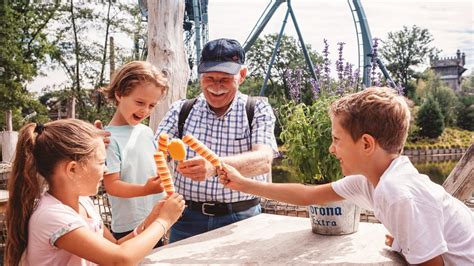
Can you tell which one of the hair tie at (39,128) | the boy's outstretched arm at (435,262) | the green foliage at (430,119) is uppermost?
the hair tie at (39,128)

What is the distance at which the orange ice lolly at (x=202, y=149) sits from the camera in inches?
62.6

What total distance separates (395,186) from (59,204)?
33.5 inches

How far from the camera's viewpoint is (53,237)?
1192 mm

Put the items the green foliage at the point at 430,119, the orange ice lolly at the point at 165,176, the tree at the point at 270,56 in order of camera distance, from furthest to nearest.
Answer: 1. the tree at the point at 270,56
2. the green foliage at the point at 430,119
3. the orange ice lolly at the point at 165,176

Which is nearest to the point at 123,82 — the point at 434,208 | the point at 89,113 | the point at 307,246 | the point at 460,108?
the point at 307,246

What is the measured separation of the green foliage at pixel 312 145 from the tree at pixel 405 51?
29315mm

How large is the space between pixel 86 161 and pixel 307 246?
0.78 m

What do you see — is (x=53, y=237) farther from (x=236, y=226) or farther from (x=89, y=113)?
(x=89, y=113)

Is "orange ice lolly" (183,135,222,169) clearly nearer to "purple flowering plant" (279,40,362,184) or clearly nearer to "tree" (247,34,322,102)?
"purple flowering plant" (279,40,362,184)

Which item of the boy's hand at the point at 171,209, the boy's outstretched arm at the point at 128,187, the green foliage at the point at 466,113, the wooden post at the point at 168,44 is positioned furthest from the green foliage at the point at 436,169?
the boy's hand at the point at 171,209

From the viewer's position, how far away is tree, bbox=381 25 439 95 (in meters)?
29.9

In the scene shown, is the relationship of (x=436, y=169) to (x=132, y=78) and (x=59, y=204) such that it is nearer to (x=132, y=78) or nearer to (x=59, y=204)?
(x=132, y=78)

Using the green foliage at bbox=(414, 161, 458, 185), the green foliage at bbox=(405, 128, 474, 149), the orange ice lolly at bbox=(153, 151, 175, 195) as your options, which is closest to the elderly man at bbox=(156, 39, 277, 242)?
the orange ice lolly at bbox=(153, 151, 175, 195)

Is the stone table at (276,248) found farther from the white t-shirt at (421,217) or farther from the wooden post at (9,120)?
the wooden post at (9,120)
